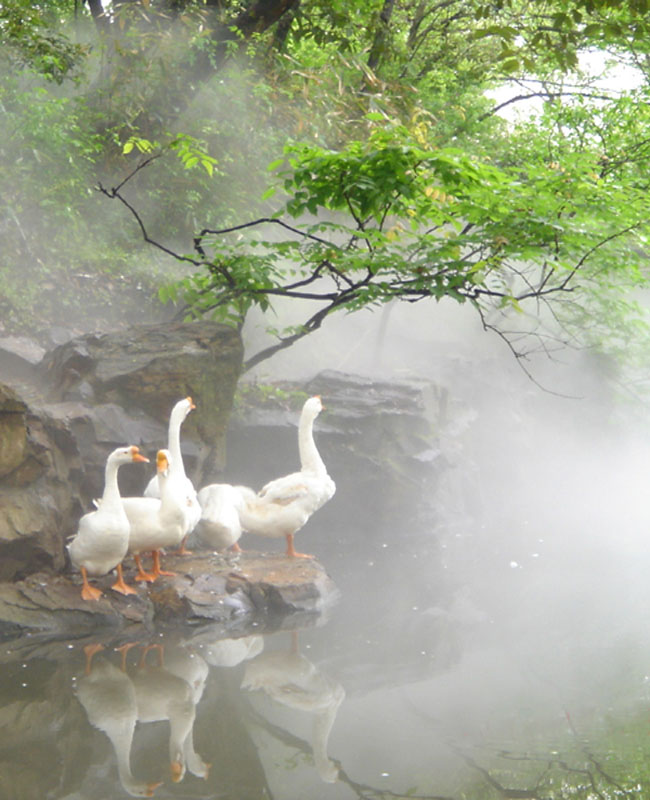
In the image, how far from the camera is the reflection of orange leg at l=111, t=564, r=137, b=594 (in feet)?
20.9

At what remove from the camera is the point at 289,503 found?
25.8ft

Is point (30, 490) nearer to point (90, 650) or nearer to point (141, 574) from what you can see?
point (141, 574)

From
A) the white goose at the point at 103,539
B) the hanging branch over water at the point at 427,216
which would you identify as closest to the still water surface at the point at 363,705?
the white goose at the point at 103,539

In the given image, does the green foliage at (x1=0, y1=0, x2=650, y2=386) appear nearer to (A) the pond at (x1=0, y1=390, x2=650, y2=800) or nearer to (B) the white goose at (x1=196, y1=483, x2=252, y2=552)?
(B) the white goose at (x1=196, y1=483, x2=252, y2=552)

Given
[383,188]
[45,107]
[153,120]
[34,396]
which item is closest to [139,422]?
[34,396]

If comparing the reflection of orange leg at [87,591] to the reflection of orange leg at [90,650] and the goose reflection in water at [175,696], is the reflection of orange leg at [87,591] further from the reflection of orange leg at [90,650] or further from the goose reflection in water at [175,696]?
the goose reflection in water at [175,696]

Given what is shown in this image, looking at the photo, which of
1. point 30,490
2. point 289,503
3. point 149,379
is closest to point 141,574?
point 30,490

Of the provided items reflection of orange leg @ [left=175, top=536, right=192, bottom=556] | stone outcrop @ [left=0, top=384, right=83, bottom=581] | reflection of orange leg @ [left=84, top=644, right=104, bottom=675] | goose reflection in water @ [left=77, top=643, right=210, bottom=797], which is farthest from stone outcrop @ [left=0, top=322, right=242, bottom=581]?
goose reflection in water @ [left=77, top=643, right=210, bottom=797]

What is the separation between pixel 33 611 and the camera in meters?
5.95

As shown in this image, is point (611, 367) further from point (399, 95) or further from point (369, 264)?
point (369, 264)

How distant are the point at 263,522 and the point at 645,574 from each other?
441cm

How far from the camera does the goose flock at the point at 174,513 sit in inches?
243

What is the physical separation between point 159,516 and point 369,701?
2452 mm

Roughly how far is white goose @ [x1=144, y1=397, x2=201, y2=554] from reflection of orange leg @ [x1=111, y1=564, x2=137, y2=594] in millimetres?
629
